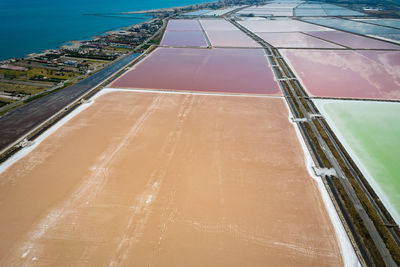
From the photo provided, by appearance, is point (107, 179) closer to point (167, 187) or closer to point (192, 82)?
point (167, 187)

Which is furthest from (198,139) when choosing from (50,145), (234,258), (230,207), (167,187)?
(50,145)

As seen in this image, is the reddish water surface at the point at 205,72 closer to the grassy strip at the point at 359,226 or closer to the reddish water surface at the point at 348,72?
the reddish water surface at the point at 348,72

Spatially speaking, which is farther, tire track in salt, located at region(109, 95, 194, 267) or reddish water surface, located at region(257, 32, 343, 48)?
reddish water surface, located at region(257, 32, 343, 48)

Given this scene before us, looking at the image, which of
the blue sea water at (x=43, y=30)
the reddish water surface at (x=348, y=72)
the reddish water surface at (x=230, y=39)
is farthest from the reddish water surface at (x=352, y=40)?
the blue sea water at (x=43, y=30)

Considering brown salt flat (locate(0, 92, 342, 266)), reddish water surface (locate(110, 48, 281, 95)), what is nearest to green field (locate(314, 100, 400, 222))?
brown salt flat (locate(0, 92, 342, 266))

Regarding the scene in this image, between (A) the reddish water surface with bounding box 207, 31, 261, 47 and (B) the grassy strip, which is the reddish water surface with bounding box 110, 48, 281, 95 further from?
(B) the grassy strip
